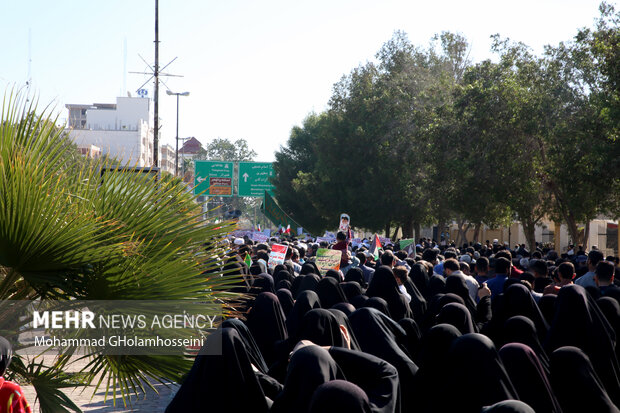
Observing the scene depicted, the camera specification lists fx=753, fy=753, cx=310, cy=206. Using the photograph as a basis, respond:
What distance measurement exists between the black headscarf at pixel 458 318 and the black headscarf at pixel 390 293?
85.5 inches

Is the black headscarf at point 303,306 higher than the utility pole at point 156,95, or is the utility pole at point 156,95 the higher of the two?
the utility pole at point 156,95

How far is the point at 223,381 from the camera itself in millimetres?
4270

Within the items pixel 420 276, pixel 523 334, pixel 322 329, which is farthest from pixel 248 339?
pixel 420 276

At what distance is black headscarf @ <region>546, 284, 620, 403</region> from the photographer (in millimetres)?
5602

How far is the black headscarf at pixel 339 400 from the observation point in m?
3.28

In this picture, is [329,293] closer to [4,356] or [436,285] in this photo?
[436,285]

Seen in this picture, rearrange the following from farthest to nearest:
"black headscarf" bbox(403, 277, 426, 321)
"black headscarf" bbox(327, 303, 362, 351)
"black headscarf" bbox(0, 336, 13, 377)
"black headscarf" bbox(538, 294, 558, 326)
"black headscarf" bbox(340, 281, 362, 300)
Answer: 1. "black headscarf" bbox(403, 277, 426, 321)
2. "black headscarf" bbox(340, 281, 362, 300)
3. "black headscarf" bbox(538, 294, 558, 326)
4. "black headscarf" bbox(327, 303, 362, 351)
5. "black headscarf" bbox(0, 336, 13, 377)

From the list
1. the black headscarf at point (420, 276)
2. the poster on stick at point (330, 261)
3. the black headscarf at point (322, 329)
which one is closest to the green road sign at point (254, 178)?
the poster on stick at point (330, 261)

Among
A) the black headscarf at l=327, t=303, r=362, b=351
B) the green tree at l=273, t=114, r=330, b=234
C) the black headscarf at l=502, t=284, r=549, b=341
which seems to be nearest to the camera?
the black headscarf at l=327, t=303, r=362, b=351

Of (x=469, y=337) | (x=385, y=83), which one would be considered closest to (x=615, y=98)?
(x=469, y=337)

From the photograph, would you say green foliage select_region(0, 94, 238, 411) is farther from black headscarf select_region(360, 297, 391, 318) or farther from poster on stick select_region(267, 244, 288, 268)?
poster on stick select_region(267, 244, 288, 268)

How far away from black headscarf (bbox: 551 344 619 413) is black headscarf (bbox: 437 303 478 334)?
1.25 metres

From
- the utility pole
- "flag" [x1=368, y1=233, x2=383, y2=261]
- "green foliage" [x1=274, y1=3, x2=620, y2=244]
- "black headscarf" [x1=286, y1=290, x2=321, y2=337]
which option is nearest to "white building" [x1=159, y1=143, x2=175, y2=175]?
"green foliage" [x1=274, y1=3, x2=620, y2=244]

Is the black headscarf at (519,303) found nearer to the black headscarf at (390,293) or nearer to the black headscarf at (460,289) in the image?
the black headscarf at (460,289)
